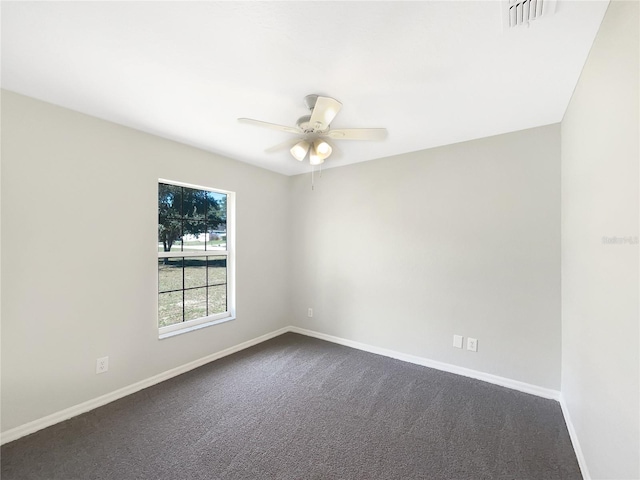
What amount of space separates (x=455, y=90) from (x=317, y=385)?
105 inches

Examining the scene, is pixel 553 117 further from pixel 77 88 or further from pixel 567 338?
pixel 77 88

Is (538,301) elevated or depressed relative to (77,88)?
depressed

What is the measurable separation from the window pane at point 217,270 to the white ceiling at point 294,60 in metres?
1.56

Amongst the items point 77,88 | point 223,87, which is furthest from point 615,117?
point 77,88

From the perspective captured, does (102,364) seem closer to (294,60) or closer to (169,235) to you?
(169,235)

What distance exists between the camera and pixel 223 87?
6.00 feet

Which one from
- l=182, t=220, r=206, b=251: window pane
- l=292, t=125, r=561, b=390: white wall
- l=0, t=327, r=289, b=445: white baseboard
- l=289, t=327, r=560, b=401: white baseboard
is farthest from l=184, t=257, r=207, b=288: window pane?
l=289, t=327, r=560, b=401: white baseboard

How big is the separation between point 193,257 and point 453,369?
9.98 ft

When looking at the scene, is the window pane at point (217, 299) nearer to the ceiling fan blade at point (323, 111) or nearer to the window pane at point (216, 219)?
the window pane at point (216, 219)

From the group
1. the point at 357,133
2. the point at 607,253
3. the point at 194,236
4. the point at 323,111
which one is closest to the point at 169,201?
the point at 194,236

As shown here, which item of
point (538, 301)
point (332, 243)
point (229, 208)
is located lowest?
point (538, 301)

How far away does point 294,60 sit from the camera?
155cm

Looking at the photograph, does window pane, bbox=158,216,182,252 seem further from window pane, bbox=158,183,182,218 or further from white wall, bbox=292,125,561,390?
white wall, bbox=292,125,561,390

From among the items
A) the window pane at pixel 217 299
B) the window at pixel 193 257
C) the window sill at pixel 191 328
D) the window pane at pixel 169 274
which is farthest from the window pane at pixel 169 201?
the window sill at pixel 191 328
